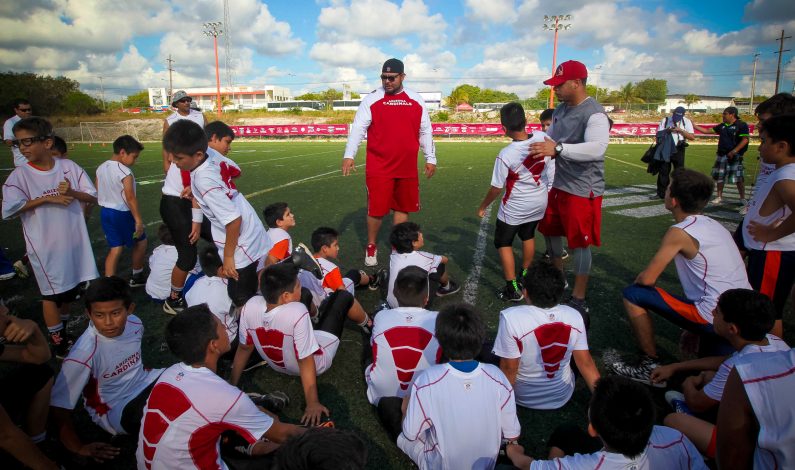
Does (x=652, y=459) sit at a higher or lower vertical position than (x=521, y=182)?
lower

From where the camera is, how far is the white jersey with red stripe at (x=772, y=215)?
9.82ft

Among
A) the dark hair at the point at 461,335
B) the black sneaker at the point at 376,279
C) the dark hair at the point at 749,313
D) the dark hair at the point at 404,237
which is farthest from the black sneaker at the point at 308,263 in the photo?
the dark hair at the point at 749,313

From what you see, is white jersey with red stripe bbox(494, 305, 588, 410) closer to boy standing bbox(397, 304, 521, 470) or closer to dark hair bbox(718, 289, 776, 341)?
boy standing bbox(397, 304, 521, 470)

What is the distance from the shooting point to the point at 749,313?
228 cm

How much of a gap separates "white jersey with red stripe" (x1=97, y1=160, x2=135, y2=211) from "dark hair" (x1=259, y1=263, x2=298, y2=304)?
3.20 m

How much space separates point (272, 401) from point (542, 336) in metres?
1.83

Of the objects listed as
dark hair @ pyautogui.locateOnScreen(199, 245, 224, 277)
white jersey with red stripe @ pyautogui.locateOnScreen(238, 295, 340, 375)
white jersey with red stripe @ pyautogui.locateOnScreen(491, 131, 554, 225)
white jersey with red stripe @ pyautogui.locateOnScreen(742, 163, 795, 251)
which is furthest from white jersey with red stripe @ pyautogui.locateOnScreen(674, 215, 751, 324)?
dark hair @ pyautogui.locateOnScreen(199, 245, 224, 277)

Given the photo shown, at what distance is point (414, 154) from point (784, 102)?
3820 millimetres

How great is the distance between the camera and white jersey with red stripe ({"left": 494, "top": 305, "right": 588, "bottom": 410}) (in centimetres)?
261

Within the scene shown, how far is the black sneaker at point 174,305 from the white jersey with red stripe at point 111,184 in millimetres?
1475

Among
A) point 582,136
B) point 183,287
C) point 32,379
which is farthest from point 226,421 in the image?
point 582,136

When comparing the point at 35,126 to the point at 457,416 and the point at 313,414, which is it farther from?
the point at 457,416

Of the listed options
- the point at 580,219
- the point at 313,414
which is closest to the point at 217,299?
the point at 313,414

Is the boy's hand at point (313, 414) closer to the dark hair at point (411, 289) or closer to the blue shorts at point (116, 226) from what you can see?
the dark hair at point (411, 289)
